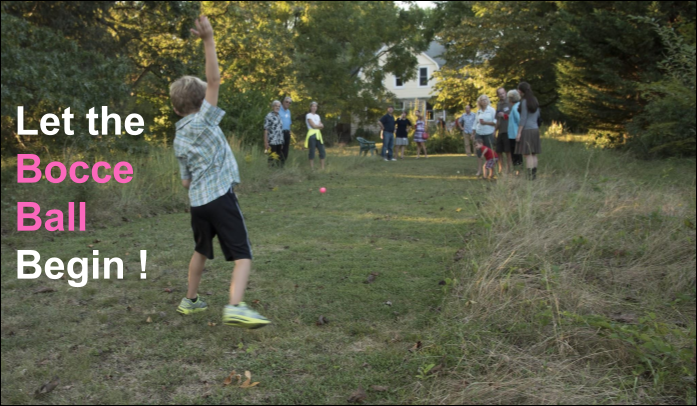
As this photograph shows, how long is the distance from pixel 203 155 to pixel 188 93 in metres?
0.42

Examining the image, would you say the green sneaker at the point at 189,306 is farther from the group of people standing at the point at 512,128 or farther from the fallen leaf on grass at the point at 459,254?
the group of people standing at the point at 512,128

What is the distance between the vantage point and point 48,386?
3.26 m

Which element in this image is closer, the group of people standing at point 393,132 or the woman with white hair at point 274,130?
the woman with white hair at point 274,130

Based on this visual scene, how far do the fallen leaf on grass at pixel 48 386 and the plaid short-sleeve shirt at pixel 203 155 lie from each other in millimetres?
1322

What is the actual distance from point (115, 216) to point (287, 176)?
217 inches

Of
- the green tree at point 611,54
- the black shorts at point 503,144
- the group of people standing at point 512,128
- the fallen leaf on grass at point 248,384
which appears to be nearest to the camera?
the fallen leaf on grass at point 248,384

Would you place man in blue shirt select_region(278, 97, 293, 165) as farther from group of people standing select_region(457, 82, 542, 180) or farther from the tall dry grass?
the tall dry grass

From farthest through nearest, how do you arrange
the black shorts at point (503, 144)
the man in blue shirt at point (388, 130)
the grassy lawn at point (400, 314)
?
the man in blue shirt at point (388, 130), the black shorts at point (503, 144), the grassy lawn at point (400, 314)

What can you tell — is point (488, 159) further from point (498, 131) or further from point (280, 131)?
point (280, 131)

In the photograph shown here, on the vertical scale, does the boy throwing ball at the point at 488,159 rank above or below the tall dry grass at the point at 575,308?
above

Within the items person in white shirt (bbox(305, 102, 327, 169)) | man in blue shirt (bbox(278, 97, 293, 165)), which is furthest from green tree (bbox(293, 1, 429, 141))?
man in blue shirt (bbox(278, 97, 293, 165))

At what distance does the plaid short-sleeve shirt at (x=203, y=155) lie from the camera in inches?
156

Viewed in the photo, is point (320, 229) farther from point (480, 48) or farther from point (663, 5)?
point (480, 48)

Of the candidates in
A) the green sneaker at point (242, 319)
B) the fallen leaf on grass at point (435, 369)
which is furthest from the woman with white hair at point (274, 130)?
the fallen leaf on grass at point (435, 369)
